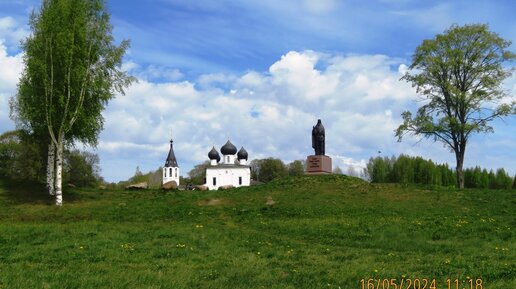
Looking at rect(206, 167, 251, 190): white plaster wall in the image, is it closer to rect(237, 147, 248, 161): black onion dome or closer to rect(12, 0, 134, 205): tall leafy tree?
rect(237, 147, 248, 161): black onion dome

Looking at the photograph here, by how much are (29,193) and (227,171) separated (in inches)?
2982

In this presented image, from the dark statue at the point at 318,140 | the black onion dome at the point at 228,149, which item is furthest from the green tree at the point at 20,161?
the black onion dome at the point at 228,149

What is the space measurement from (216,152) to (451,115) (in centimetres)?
7172

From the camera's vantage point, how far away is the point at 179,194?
3538cm

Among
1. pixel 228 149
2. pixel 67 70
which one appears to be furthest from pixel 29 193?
pixel 228 149

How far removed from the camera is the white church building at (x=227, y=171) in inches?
4289

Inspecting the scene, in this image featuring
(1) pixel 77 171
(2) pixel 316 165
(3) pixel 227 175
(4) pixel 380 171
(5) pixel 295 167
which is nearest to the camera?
(2) pixel 316 165

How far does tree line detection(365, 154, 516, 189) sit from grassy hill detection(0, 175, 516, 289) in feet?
133

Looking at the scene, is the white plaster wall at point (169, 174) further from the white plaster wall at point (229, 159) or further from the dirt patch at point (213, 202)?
the dirt patch at point (213, 202)

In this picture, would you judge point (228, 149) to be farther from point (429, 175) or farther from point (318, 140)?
point (318, 140)

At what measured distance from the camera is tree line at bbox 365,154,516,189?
75500 millimetres

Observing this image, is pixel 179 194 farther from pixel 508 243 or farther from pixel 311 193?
pixel 508 243

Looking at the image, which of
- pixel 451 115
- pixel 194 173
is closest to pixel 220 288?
pixel 451 115

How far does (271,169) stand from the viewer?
12762 centimetres
